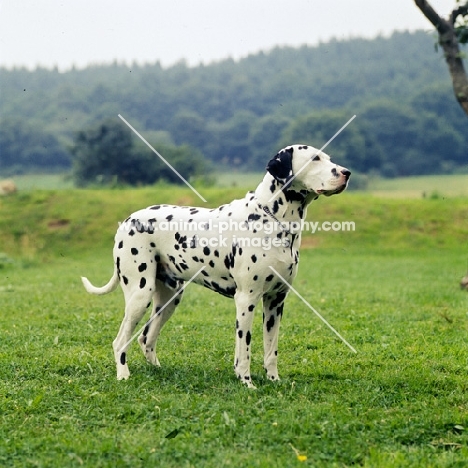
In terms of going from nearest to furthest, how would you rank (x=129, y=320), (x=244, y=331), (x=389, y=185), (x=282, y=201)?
(x=282, y=201) < (x=244, y=331) < (x=129, y=320) < (x=389, y=185)

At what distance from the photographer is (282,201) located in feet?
21.9

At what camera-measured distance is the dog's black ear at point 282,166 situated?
6.52 metres

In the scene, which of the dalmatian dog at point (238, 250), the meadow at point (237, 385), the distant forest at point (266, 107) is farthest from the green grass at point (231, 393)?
the distant forest at point (266, 107)

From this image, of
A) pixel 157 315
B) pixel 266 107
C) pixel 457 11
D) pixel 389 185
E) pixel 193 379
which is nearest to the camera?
pixel 193 379

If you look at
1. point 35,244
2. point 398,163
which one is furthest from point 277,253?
point 398,163

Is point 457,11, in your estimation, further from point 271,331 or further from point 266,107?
point 266,107

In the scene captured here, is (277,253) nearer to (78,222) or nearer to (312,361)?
(312,361)

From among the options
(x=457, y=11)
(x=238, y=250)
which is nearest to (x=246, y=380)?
(x=238, y=250)

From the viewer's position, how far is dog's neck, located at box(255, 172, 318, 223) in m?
A: 6.64

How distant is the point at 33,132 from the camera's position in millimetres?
53531

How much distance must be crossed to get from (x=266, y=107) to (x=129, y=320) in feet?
168

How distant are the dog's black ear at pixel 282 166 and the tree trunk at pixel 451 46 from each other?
765 centimetres

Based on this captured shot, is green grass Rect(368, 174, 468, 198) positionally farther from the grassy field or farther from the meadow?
the meadow

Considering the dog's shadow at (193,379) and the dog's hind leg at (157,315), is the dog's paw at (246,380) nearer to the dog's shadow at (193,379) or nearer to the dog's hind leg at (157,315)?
the dog's shadow at (193,379)
